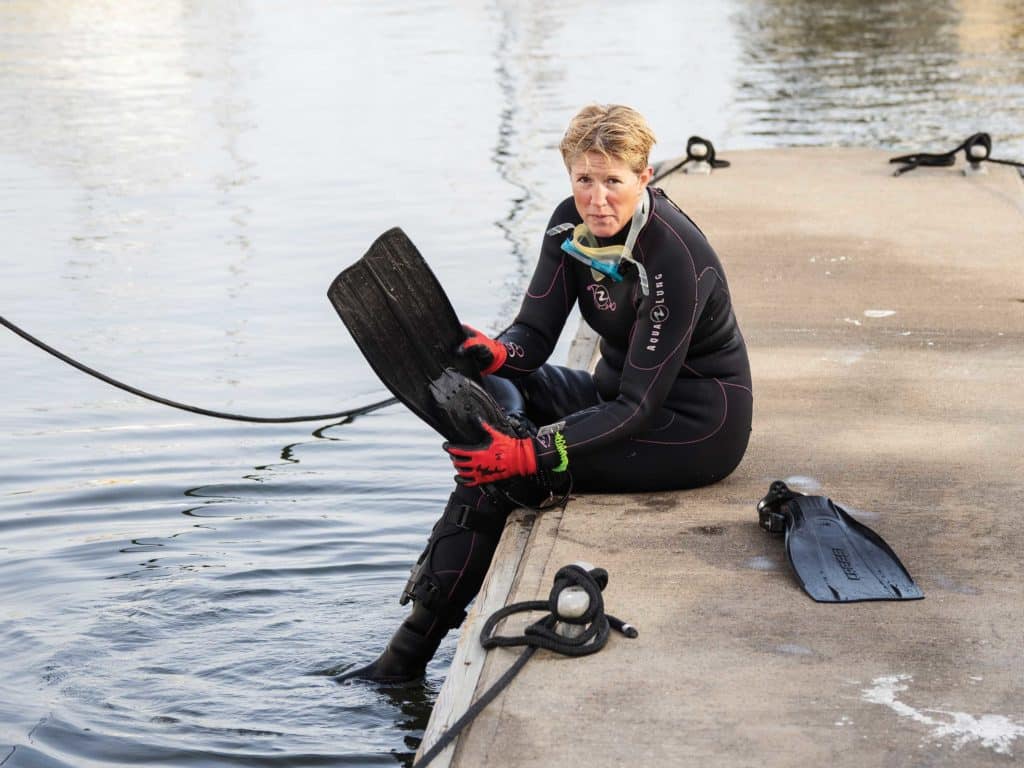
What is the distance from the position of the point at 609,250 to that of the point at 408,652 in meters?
1.31

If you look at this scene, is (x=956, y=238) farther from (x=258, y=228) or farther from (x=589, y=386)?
(x=258, y=228)

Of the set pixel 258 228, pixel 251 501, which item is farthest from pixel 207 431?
pixel 258 228

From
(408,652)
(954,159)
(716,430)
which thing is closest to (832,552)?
(716,430)

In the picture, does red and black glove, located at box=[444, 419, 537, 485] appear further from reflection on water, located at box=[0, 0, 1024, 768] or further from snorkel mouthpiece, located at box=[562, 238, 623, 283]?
reflection on water, located at box=[0, 0, 1024, 768]

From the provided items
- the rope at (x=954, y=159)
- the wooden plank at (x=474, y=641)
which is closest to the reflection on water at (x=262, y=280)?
the wooden plank at (x=474, y=641)

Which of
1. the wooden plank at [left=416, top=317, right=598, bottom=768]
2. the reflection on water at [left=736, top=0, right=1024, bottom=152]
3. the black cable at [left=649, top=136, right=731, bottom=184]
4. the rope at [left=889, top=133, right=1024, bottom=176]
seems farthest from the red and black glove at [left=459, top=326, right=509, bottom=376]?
the reflection on water at [left=736, top=0, right=1024, bottom=152]

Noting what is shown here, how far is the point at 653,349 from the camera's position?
153 inches

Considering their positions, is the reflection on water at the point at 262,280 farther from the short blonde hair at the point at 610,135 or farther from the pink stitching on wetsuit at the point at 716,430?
the short blonde hair at the point at 610,135

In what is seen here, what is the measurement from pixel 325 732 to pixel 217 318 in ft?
15.8

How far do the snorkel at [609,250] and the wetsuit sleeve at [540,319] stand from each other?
13 cm

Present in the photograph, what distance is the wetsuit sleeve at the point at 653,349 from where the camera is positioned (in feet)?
12.8

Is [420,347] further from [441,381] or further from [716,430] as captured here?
[716,430]

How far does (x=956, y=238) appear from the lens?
7.28 m

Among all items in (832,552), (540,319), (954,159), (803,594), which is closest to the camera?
(803,594)
